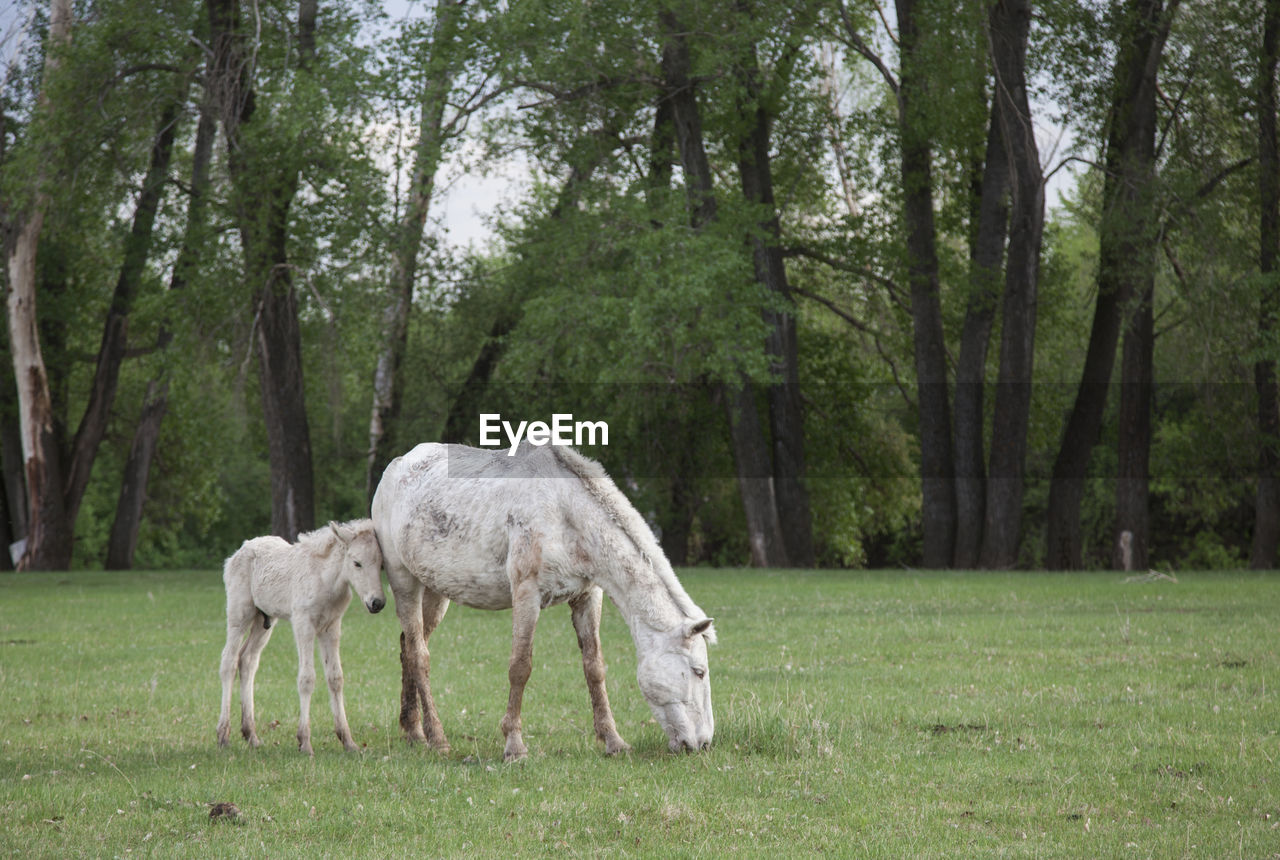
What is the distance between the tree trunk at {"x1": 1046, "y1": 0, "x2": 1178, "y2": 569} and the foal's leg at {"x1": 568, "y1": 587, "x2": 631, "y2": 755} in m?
19.3

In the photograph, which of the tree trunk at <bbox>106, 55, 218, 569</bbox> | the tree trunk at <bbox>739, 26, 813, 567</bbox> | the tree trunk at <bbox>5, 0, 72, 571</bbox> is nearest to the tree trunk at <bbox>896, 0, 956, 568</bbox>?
the tree trunk at <bbox>739, 26, 813, 567</bbox>

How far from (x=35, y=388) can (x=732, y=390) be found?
16028 mm

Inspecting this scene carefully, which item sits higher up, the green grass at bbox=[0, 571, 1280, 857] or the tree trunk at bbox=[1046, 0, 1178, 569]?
the tree trunk at bbox=[1046, 0, 1178, 569]

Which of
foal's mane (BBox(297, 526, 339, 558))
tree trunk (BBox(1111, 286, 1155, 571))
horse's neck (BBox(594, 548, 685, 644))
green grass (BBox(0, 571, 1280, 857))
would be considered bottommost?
green grass (BBox(0, 571, 1280, 857))

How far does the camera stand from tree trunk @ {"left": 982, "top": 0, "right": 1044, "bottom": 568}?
26234 millimetres

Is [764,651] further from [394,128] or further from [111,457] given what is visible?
[111,457]

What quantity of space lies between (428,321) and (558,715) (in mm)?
23253

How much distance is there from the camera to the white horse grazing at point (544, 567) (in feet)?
27.6

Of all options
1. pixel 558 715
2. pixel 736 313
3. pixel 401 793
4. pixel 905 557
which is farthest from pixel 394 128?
pixel 905 557

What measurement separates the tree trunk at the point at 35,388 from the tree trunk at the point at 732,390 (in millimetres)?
12755

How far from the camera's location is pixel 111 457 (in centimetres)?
5425

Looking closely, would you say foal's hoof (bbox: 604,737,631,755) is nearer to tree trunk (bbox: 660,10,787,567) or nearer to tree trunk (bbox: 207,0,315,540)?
tree trunk (bbox: 660,10,787,567)

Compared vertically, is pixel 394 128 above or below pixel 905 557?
above

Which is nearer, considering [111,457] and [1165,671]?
[1165,671]
